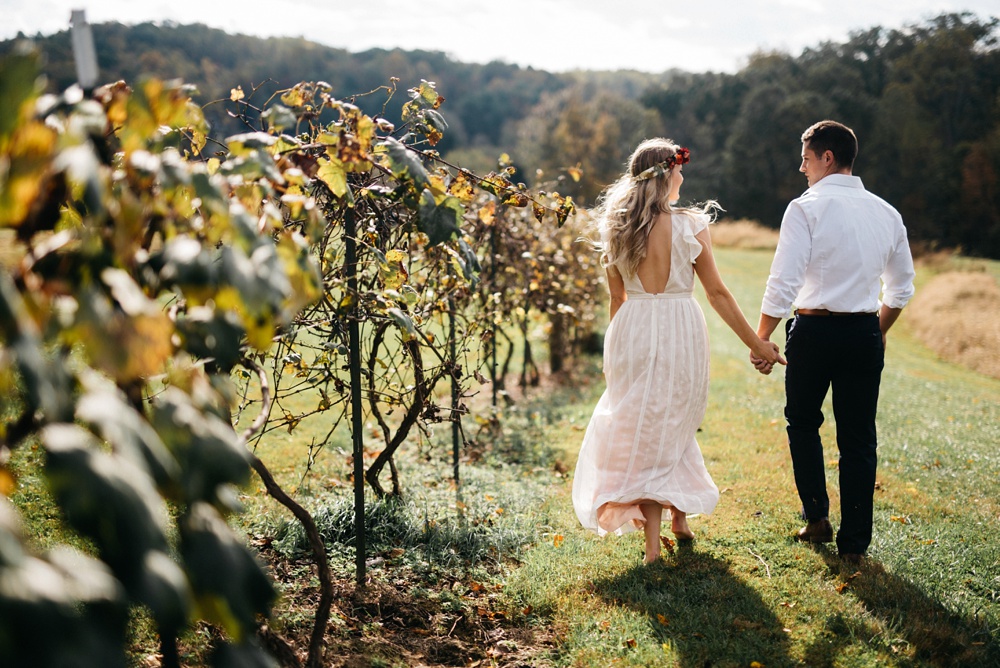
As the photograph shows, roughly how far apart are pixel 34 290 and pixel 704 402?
10.6 ft

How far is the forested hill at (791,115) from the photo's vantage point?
133 feet

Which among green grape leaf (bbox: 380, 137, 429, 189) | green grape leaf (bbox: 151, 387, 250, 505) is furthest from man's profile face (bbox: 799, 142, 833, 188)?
green grape leaf (bbox: 151, 387, 250, 505)

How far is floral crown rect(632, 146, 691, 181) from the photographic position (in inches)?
135

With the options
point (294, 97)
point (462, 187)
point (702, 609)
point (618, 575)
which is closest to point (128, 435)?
point (294, 97)

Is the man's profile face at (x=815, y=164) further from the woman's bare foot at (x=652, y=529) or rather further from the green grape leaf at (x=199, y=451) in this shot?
the green grape leaf at (x=199, y=451)

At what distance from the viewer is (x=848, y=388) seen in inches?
140

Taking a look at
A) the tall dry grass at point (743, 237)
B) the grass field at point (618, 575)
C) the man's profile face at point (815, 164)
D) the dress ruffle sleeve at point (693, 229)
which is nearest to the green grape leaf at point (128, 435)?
the grass field at point (618, 575)

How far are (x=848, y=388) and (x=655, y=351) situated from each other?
3.21 feet

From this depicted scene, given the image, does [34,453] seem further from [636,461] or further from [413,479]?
[636,461]

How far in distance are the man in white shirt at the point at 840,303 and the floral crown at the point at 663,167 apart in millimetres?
590

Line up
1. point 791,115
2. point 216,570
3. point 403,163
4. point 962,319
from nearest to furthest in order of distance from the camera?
point 216,570 < point 403,163 < point 962,319 < point 791,115

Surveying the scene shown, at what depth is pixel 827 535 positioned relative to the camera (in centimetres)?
381

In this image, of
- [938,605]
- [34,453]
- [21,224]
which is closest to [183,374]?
[21,224]

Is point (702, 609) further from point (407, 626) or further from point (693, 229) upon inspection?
point (693, 229)
